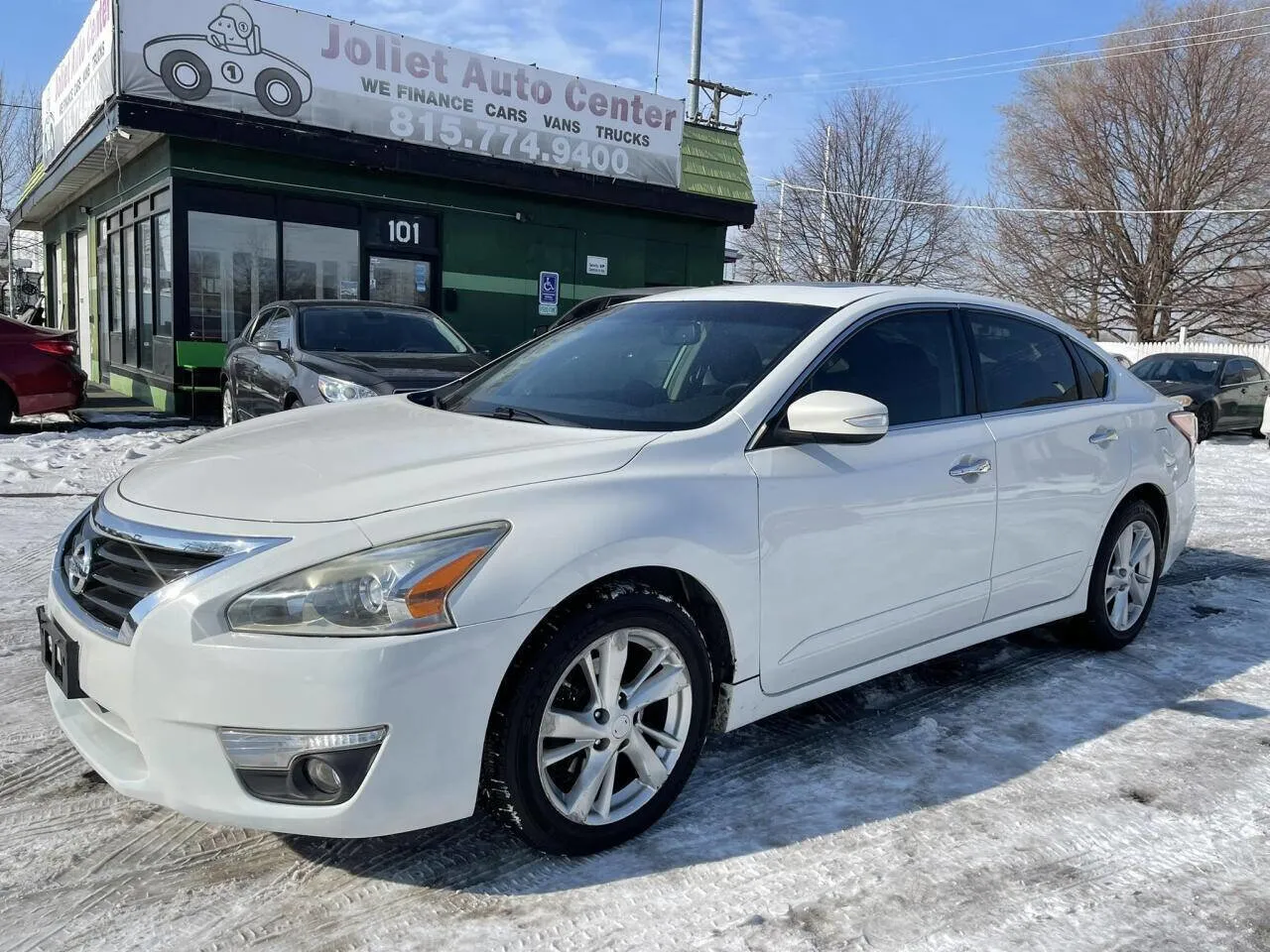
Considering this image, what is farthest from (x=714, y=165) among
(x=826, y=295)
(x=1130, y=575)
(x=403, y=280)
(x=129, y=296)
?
(x=826, y=295)

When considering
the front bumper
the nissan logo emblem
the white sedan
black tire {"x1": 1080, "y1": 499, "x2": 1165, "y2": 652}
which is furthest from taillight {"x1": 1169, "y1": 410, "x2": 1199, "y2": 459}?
the nissan logo emblem

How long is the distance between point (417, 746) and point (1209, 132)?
123ft

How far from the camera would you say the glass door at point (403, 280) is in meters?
14.2

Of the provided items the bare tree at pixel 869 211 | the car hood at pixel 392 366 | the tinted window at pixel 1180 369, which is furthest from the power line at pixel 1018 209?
the car hood at pixel 392 366

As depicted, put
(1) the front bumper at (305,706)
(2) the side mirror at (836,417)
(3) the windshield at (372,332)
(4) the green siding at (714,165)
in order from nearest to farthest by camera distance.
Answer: (1) the front bumper at (305,706) → (2) the side mirror at (836,417) → (3) the windshield at (372,332) → (4) the green siding at (714,165)

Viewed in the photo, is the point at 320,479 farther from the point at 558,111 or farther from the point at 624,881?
the point at 558,111

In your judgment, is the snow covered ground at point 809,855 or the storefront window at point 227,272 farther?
the storefront window at point 227,272

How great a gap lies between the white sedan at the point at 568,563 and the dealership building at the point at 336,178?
31.9ft

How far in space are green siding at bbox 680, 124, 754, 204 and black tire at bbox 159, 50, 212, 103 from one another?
725 centimetres

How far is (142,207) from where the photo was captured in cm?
1388

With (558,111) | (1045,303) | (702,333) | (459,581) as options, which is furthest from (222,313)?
(1045,303)

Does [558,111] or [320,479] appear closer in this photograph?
[320,479]

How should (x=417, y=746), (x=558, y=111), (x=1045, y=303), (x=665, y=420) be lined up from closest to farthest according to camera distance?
(x=417, y=746) → (x=665, y=420) → (x=558, y=111) → (x=1045, y=303)

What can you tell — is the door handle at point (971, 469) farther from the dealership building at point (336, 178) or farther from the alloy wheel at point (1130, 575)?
the dealership building at point (336, 178)
